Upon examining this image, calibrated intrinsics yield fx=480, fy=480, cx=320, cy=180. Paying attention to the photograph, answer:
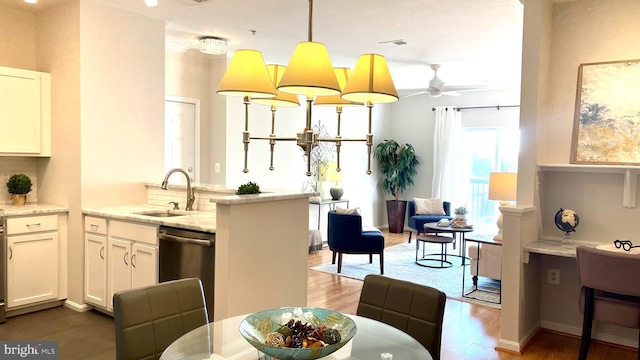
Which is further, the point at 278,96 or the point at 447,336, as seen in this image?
the point at 447,336

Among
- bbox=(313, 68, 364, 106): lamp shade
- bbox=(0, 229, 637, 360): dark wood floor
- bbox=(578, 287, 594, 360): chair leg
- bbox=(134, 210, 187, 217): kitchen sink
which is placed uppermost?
bbox=(313, 68, 364, 106): lamp shade

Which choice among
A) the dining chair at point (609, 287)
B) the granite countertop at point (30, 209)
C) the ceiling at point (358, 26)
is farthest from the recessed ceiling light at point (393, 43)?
the granite countertop at point (30, 209)

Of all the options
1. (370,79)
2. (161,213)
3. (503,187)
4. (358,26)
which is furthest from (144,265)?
(503,187)

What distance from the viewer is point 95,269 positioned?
4.12 metres

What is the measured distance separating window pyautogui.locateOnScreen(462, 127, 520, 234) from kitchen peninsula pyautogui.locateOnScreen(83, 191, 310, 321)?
236 inches

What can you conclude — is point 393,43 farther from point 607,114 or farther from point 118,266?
point 118,266

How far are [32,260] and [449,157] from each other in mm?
7064

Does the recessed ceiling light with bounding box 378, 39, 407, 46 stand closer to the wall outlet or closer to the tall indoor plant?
the wall outlet

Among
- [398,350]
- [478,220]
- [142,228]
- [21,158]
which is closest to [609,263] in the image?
[398,350]

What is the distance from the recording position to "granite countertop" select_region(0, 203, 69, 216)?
3.94 m

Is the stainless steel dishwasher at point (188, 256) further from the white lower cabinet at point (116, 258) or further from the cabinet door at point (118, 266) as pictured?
the cabinet door at point (118, 266)

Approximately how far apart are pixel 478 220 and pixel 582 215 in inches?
197

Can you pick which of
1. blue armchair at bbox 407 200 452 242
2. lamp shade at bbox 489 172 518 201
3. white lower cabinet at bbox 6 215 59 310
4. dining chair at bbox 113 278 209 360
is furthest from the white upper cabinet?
blue armchair at bbox 407 200 452 242

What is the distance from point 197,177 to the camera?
620cm
